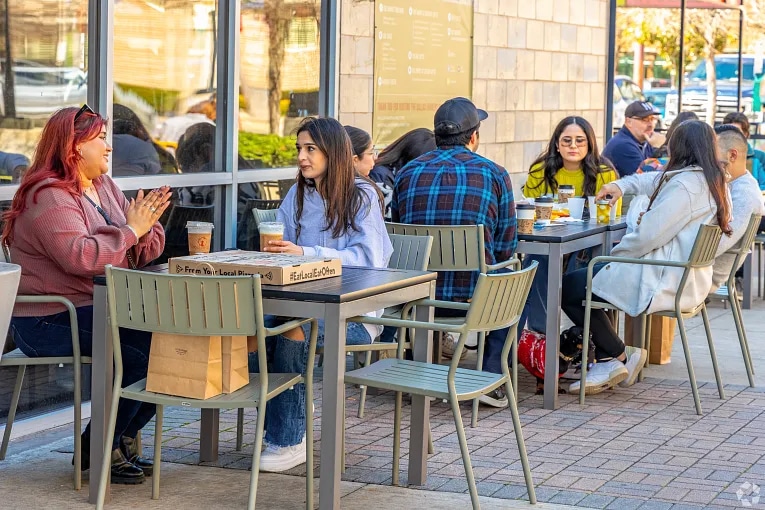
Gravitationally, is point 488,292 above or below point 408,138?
below

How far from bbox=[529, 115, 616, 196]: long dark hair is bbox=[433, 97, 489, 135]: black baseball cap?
169 centimetres

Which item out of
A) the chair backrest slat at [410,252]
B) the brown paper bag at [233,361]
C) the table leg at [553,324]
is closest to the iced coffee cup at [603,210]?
the table leg at [553,324]

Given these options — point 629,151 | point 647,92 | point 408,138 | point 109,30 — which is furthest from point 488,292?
point 647,92

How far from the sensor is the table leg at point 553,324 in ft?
20.0

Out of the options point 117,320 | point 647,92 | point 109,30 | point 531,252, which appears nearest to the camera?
point 117,320

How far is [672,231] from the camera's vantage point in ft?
20.6

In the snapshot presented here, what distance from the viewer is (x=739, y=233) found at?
6770 millimetres

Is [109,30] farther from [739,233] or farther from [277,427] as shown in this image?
[739,233]

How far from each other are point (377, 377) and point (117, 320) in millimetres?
926

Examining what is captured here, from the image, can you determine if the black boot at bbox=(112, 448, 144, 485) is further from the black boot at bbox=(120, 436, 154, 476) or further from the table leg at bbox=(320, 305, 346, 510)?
the table leg at bbox=(320, 305, 346, 510)

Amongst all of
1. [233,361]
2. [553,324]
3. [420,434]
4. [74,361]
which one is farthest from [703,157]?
[74,361]

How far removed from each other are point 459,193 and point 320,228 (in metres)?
1.05

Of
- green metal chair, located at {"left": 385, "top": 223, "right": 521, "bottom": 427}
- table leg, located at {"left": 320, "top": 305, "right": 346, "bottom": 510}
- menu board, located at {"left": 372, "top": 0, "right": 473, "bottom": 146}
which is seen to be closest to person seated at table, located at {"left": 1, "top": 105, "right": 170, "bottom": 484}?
table leg, located at {"left": 320, "top": 305, "right": 346, "bottom": 510}

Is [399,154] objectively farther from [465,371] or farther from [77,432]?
[77,432]
